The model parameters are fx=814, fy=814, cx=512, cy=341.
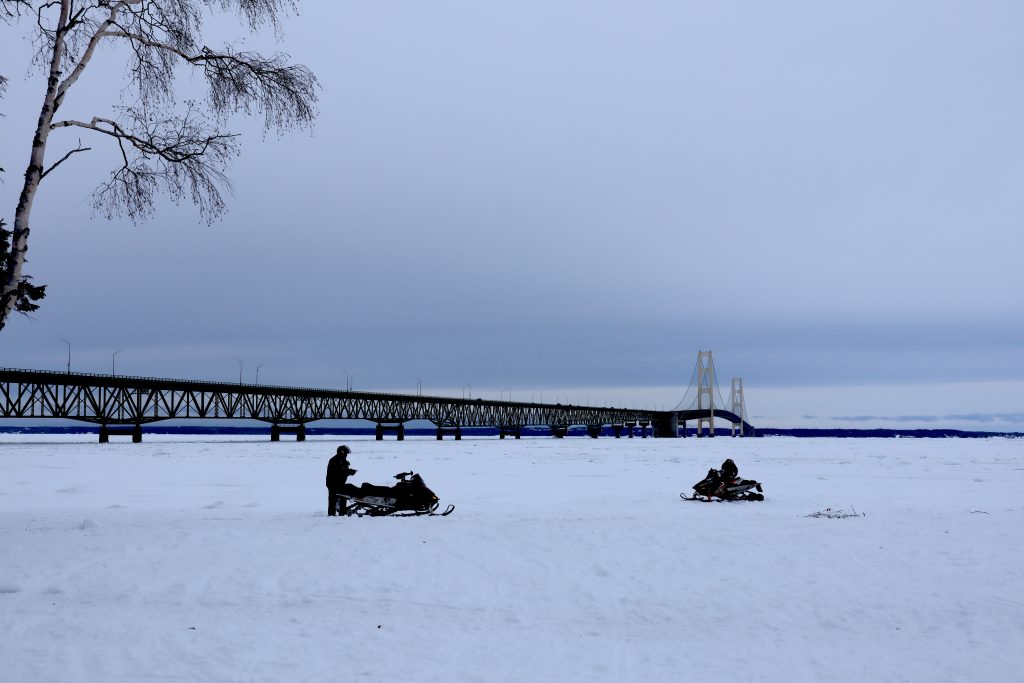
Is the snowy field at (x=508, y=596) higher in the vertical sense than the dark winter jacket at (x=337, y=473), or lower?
lower

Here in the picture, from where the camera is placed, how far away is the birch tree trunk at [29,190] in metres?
10.7

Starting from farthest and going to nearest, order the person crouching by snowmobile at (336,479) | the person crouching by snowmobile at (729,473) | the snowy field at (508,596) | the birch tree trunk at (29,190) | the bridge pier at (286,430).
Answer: the bridge pier at (286,430)
the person crouching by snowmobile at (729,473)
the person crouching by snowmobile at (336,479)
the birch tree trunk at (29,190)
the snowy field at (508,596)

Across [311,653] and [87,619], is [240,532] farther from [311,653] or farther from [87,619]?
[311,653]

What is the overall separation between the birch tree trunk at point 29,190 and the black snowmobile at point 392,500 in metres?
6.94

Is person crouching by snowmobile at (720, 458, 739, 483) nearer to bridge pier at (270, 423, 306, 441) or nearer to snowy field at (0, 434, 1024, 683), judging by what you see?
snowy field at (0, 434, 1024, 683)

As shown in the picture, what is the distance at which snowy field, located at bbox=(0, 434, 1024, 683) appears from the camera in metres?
7.00

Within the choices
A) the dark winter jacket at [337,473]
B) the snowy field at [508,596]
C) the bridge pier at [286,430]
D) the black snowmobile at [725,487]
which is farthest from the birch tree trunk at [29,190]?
the bridge pier at [286,430]

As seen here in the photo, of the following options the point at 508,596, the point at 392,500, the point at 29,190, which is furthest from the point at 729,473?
the point at 29,190

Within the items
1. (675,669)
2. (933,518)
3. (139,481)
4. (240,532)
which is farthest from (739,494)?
(139,481)

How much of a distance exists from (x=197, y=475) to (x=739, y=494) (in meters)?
19.9

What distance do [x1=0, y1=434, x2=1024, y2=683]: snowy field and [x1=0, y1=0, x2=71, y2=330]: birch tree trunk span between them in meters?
3.46

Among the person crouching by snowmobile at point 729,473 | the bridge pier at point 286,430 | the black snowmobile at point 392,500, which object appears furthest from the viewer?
the bridge pier at point 286,430

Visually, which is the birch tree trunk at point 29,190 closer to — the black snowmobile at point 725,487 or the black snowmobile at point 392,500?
the black snowmobile at point 392,500

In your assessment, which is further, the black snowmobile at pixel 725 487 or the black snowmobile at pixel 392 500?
the black snowmobile at pixel 725 487
